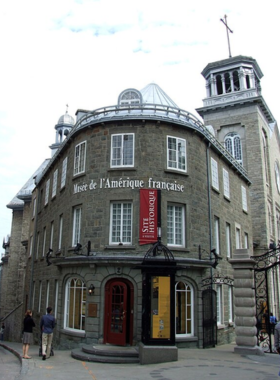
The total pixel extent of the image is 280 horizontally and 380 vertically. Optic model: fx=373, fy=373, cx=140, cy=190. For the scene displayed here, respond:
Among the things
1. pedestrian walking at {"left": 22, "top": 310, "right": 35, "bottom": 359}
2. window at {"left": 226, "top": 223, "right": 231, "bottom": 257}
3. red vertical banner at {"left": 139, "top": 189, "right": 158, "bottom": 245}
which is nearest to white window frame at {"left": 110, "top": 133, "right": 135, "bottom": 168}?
red vertical banner at {"left": 139, "top": 189, "right": 158, "bottom": 245}

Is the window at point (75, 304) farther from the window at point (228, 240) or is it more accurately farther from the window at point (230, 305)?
the window at point (228, 240)

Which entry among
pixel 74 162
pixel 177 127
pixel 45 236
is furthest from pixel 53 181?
pixel 177 127

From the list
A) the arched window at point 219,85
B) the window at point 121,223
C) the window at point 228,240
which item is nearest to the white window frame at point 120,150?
the window at point 121,223

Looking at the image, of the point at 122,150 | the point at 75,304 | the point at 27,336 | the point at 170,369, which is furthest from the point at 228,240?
the point at 27,336

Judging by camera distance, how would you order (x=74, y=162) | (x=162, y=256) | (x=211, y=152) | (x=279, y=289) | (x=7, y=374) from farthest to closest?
(x=279, y=289) → (x=211, y=152) → (x=74, y=162) → (x=162, y=256) → (x=7, y=374)

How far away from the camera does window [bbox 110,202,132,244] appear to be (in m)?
16.1

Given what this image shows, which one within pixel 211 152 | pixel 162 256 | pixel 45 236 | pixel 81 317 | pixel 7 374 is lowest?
pixel 7 374

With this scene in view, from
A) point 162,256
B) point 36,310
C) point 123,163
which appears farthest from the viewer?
point 36,310

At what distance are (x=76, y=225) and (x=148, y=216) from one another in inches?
152

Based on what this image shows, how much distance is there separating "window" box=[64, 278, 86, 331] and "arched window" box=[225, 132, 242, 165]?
22.8 meters

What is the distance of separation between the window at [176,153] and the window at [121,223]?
2888mm

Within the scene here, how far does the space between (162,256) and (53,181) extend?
10.3 m

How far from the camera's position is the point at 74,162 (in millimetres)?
18688

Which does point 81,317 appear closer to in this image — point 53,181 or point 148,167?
point 148,167
